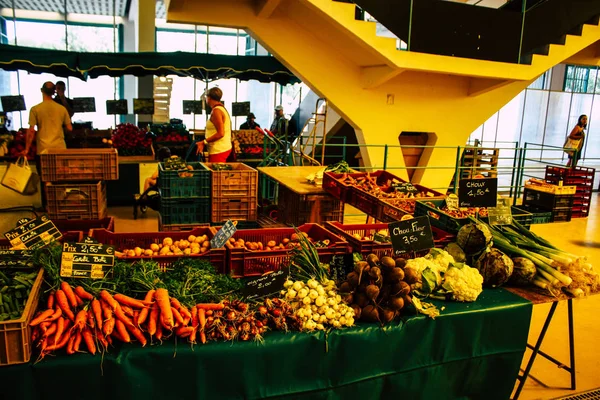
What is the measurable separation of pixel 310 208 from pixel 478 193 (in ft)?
7.62

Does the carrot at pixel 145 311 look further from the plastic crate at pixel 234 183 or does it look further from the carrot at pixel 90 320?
the plastic crate at pixel 234 183

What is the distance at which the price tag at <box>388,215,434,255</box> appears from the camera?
3.02 meters

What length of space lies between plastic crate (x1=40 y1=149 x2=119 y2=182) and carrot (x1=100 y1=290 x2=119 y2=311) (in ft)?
13.3

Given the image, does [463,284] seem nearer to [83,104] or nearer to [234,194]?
[234,194]

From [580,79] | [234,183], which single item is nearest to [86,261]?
[234,183]

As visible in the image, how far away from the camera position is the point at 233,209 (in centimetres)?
582

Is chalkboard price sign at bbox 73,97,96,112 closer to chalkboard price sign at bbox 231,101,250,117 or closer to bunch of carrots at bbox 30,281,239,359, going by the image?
chalkboard price sign at bbox 231,101,250,117

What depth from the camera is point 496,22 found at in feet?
28.9

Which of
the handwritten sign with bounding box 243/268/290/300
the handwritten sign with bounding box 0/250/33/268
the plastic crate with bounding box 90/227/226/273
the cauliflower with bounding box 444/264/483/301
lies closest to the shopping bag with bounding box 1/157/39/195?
the plastic crate with bounding box 90/227/226/273

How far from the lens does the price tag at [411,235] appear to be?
3016mm

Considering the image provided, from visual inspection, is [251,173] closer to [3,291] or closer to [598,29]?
[3,291]

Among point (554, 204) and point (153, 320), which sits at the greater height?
point (153, 320)

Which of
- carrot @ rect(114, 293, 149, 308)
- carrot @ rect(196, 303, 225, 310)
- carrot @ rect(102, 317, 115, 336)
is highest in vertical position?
carrot @ rect(114, 293, 149, 308)

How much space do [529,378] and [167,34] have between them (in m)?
15.9
